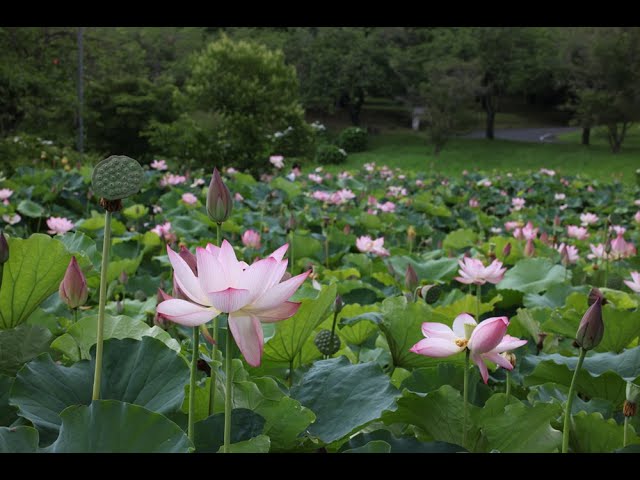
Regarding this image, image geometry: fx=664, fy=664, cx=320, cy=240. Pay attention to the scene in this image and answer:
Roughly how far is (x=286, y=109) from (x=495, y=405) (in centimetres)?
1021

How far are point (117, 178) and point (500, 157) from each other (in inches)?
727

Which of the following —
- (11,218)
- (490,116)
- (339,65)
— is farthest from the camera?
(339,65)

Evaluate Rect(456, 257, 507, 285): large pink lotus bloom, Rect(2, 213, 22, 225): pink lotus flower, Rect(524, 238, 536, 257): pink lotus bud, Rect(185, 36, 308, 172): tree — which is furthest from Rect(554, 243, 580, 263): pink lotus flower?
Result: Rect(185, 36, 308, 172): tree

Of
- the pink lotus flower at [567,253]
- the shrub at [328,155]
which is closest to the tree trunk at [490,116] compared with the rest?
the shrub at [328,155]

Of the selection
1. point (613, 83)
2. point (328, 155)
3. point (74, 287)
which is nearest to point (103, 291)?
point (74, 287)

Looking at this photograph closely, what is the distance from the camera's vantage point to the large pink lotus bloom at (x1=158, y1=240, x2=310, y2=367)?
414mm

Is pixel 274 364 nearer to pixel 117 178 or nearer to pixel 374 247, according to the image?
pixel 117 178

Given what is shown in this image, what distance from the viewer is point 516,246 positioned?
1881 mm

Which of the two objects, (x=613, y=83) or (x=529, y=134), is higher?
(x=613, y=83)

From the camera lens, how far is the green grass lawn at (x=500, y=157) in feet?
52.0

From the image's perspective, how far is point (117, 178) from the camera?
432 mm

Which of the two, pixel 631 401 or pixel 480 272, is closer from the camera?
pixel 631 401
